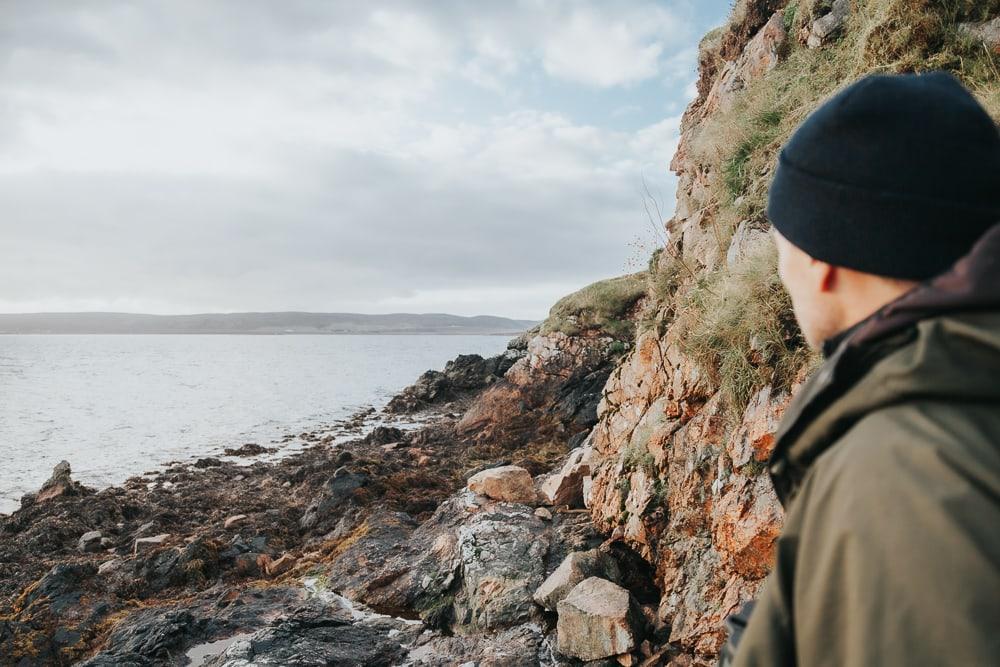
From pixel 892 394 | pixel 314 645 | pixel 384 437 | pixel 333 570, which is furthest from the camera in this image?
pixel 384 437

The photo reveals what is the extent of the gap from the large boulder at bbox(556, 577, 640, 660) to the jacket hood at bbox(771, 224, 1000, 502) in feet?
16.3

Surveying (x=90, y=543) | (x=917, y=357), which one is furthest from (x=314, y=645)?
(x=90, y=543)

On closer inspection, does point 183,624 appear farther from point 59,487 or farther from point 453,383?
point 453,383

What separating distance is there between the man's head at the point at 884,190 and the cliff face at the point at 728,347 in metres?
3.90

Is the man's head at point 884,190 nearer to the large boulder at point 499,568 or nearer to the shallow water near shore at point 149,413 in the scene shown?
the large boulder at point 499,568

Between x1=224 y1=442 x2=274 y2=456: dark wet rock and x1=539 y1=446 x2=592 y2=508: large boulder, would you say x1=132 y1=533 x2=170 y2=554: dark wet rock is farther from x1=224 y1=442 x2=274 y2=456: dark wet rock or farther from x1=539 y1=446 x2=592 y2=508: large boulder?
x1=224 y1=442 x2=274 y2=456: dark wet rock

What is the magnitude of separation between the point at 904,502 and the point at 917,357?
0.29 metres

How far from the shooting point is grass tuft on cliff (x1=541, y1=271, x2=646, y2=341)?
2153cm

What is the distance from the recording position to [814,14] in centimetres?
776

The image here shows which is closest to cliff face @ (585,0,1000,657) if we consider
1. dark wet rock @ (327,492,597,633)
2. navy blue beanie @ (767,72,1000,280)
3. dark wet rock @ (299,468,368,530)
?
dark wet rock @ (327,492,597,633)

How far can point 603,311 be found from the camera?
72.4 ft

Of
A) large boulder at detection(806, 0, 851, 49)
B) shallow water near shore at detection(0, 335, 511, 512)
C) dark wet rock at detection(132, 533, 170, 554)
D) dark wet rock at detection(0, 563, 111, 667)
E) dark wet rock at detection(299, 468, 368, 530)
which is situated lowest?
shallow water near shore at detection(0, 335, 511, 512)

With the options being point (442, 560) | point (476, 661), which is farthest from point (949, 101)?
point (442, 560)

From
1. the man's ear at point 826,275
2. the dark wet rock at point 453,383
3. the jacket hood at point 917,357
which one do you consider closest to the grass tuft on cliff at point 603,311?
the dark wet rock at point 453,383
